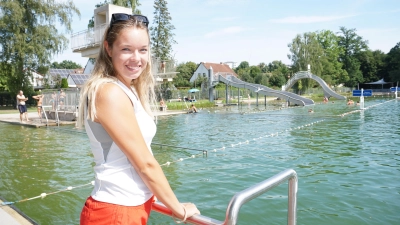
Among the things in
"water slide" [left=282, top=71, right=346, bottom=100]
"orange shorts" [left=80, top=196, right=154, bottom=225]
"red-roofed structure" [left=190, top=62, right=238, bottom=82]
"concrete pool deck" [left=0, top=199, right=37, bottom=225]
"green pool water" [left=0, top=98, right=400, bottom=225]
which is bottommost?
"green pool water" [left=0, top=98, right=400, bottom=225]

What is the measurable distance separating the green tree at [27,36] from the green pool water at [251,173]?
59.6 ft

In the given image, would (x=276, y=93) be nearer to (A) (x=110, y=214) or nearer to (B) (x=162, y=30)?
(B) (x=162, y=30)

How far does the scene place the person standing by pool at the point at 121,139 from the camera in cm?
146

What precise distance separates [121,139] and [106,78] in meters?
0.32

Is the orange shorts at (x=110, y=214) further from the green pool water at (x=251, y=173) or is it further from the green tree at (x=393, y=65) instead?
the green tree at (x=393, y=65)

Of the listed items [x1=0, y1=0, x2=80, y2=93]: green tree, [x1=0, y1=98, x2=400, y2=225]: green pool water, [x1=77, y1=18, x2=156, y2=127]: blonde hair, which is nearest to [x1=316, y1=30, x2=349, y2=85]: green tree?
[x1=0, y1=0, x2=80, y2=93]: green tree

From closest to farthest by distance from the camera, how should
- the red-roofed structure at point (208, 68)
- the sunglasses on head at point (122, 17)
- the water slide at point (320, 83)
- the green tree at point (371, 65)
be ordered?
the sunglasses on head at point (122, 17) < the water slide at point (320, 83) < the red-roofed structure at point (208, 68) < the green tree at point (371, 65)

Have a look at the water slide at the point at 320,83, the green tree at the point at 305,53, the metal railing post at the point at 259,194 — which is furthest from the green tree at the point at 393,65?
the metal railing post at the point at 259,194

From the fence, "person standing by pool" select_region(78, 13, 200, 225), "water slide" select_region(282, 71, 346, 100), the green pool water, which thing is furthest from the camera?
"water slide" select_region(282, 71, 346, 100)

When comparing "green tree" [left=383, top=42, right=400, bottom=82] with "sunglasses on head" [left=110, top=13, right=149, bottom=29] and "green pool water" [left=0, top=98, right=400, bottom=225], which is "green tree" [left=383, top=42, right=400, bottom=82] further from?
"sunglasses on head" [left=110, top=13, right=149, bottom=29]

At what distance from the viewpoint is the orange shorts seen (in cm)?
150

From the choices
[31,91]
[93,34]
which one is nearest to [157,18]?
[31,91]

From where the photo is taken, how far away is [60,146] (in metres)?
12.5

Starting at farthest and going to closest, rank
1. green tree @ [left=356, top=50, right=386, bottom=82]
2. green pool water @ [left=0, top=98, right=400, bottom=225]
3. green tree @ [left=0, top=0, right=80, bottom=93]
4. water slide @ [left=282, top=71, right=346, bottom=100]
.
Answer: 1. green tree @ [left=356, top=50, right=386, bottom=82]
2. water slide @ [left=282, top=71, right=346, bottom=100]
3. green tree @ [left=0, top=0, right=80, bottom=93]
4. green pool water @ [left=0, top=98, right=400, bottom=225]
